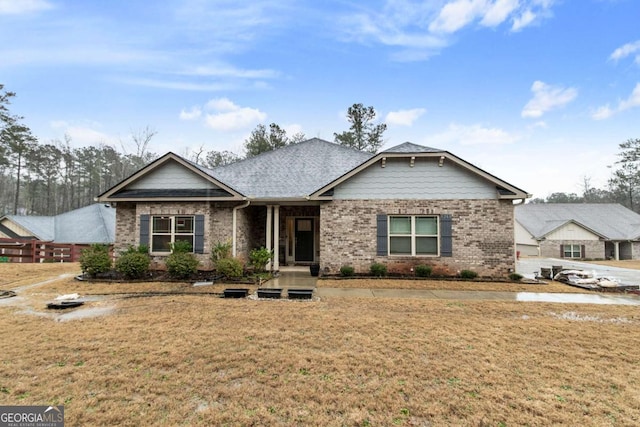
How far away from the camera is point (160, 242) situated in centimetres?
1128

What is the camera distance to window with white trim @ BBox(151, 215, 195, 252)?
11211mm

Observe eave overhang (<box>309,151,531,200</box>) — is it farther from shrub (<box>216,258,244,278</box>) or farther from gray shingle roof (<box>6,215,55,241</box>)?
gray shingle roof (<box>6,215,55,241</box>)

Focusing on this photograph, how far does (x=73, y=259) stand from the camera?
17156 millimetres

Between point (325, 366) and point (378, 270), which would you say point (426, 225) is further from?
point (325, 366)

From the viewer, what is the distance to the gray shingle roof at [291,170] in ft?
40.6

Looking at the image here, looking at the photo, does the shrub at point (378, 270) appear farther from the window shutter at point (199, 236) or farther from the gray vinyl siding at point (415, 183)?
the window shutter at point (199, 236)

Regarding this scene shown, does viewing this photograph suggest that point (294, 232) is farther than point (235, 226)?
Yes

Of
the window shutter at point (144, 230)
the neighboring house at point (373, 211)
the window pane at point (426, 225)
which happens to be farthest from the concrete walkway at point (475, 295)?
the window shutter at point (144, 230)

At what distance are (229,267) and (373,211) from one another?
5.52 meters

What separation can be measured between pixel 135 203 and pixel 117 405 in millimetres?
10272

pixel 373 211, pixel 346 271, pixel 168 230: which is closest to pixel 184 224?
pixel 168 230

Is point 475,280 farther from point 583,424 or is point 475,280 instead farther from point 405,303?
point 583,424

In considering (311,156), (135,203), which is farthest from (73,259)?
(311,156)

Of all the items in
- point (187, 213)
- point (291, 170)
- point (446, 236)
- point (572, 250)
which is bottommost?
point (572, 250)
